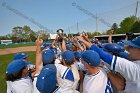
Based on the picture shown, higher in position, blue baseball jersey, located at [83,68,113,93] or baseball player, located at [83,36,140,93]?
baseball player, located at [83,36,140,93]

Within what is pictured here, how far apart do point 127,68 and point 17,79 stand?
6.03ft

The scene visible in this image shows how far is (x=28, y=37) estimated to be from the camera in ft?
316

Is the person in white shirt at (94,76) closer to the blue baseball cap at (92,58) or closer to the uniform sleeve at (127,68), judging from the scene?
the blue baseball cap at (92,58)

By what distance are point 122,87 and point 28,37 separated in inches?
3723

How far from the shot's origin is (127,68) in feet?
9.91

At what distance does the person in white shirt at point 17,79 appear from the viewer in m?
3.80

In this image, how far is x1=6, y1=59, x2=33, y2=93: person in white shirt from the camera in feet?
12.5

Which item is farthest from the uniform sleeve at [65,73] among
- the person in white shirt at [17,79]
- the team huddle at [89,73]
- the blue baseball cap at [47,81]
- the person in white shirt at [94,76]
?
the blue baseball cap at [47,81]

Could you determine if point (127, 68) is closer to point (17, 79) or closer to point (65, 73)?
point (65, 73)

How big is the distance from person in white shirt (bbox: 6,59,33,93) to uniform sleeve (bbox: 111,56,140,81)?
159cm

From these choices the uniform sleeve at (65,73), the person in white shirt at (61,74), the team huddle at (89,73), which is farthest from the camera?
the uniform sleeve at (65,73)

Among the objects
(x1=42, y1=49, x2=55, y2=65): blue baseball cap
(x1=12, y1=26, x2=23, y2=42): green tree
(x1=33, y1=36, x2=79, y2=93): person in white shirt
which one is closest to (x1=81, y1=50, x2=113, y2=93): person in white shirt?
(x1=33, y1=36, x2=79, y2=93): person in white shirt

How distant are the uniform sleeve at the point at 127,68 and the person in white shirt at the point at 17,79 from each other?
5.22ft

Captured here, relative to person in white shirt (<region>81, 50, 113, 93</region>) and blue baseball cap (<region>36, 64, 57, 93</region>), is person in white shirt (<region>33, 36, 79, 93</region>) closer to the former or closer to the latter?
person in white shirt (<region>81, 50, 113, 93</region>)
